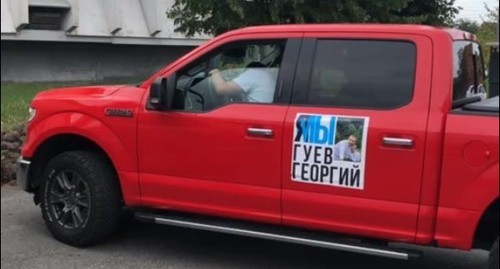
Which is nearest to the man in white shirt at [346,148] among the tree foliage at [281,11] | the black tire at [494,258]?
the black tire at [494,258]

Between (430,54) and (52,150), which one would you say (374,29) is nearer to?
(430,54)

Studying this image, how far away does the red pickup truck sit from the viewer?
14.3ft

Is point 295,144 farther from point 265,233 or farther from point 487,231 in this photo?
point 487,231

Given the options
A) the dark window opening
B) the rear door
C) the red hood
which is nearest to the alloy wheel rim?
the red hood

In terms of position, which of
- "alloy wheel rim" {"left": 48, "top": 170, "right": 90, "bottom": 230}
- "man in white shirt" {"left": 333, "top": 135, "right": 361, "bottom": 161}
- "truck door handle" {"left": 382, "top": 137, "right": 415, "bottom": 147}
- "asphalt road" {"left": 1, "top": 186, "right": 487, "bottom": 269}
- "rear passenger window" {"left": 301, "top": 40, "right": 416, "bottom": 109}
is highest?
"rear passenger window" {"left": 301, "top": 40, "right": 416, "bottom": 109}

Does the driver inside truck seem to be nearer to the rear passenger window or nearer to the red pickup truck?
the red pickup truck

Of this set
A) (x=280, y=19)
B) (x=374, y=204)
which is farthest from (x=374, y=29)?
(x=280, y=19)

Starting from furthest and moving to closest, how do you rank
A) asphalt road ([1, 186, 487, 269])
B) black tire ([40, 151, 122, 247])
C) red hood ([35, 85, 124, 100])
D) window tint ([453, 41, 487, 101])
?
red hood ([35, 85, 124, 100]), black tire ([40, 151, 122, 247]), asphalt road ([1, 186, 487, 269]), window tint ([453, 41, 487, 101])

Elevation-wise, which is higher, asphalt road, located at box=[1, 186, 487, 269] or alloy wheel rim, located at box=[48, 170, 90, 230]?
alloy wheel rim, located at box=[48, 170, 90, 230]

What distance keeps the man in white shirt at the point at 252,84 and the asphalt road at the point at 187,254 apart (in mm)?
1321

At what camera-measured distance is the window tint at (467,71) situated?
468 centimetres

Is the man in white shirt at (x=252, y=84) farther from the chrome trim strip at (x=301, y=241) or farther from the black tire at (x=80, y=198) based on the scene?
the black tire at (x=80, y=198)

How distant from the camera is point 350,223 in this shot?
181 inches

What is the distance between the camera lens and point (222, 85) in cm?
518
